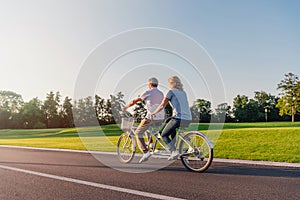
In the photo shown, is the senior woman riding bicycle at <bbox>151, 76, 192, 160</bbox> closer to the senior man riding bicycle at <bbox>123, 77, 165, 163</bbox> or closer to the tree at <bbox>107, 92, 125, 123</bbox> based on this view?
the senior man riding bicycle at <bbox>123, 77, 165, 163</bbox>

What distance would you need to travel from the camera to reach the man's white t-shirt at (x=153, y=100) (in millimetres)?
6789

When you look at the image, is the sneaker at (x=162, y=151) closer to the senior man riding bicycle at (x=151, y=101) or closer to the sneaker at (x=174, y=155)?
the sneaker at (x=174, y=155)

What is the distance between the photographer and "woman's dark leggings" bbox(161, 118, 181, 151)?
20.9ft

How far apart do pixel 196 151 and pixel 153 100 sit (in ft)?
5.39

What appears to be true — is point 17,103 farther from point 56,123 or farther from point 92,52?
point 92,52

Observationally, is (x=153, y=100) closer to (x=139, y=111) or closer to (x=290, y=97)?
(x=139, y=111)

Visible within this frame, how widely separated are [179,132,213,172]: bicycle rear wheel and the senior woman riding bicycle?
0.25m

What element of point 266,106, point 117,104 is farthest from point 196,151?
point 266,106

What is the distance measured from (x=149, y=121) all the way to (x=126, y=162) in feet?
5.11

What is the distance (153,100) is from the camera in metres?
6.81

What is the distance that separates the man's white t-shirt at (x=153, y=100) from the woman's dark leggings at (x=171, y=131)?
15.3 inches

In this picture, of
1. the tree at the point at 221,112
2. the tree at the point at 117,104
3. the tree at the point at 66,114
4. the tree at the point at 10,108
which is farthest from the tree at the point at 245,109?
the tree at the point at 117,104

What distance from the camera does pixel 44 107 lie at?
74500 mm

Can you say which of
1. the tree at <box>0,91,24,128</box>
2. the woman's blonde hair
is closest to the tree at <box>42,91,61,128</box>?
the tree at <box>0,91,24,128</box>
